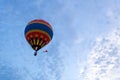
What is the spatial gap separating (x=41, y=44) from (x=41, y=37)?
63.7 inches

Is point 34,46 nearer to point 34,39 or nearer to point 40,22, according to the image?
point 34,39

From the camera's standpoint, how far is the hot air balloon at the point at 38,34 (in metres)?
59.6

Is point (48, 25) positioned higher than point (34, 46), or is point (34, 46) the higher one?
point (48, 25)

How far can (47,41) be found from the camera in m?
60.8

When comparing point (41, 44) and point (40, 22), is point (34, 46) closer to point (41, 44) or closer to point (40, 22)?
point (41, 44)

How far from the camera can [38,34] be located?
59.5m

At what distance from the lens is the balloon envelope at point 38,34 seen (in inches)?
2345

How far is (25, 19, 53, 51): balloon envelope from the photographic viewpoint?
2345 inches

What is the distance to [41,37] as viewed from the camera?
195 feet

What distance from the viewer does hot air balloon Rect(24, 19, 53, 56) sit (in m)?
59.6

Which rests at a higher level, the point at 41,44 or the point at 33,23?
the point at 33,23

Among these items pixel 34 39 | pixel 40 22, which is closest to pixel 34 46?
pixel 34 39

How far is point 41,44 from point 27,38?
10.5ft

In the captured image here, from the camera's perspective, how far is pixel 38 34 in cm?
5947
